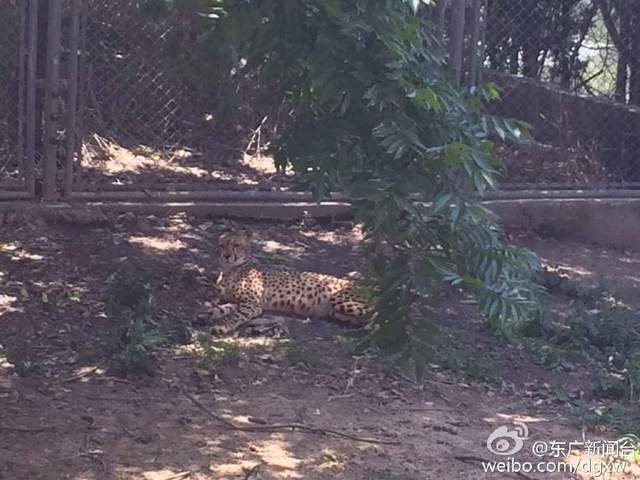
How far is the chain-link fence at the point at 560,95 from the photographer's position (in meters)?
9.20

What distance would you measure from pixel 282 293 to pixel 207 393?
1.47 metres

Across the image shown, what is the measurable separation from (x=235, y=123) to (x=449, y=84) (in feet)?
16.8

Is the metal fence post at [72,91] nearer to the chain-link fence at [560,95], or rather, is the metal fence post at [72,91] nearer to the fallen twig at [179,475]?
the chain-link fence at [560,95]

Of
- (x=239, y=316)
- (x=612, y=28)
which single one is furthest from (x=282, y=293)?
(x=612, y=28)

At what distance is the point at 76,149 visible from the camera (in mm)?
7863

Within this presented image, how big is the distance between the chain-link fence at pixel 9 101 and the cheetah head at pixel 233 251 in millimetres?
1641

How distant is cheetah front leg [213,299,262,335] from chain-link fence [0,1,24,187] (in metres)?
2.08

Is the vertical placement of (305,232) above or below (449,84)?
below

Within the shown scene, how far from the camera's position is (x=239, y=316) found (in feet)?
21.3

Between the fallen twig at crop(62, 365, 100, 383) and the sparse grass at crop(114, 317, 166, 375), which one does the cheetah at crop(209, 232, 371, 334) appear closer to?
the sparse grass at crop(114, 317, 166, 375)

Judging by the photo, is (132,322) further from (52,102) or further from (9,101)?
(9,101)

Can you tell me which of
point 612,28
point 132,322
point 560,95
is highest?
point 612,28

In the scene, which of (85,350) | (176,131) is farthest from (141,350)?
(176,131)

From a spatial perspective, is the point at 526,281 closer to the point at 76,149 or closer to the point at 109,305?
the point at 109,305
